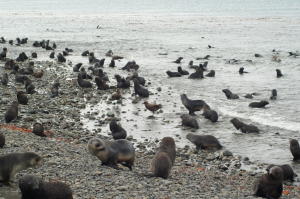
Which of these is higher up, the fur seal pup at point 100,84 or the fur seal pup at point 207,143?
the fur seal pup at point 100,84

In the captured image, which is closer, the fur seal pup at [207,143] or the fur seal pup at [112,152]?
the fur seal pup at [112,152]

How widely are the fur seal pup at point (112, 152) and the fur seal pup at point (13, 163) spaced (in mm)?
1826

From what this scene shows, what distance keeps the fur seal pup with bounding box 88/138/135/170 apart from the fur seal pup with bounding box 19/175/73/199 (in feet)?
9.83

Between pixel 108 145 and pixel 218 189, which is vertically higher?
pixel 108 145

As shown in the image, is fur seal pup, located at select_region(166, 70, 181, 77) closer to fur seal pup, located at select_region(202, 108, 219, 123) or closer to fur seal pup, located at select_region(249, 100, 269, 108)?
fur seal pup, located at select_region(249, 100, 269, 108)

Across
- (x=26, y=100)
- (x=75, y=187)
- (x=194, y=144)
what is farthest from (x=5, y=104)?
(x=75, y=187)

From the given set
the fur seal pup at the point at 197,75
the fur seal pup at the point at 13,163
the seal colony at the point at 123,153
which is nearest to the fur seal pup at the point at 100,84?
the seal colony at the point at 123,153

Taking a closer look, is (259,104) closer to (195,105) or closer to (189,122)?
(195,105)

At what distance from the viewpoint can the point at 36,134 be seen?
48.9 feet

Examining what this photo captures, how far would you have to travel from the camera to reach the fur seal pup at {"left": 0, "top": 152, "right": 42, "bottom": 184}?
30.1ft

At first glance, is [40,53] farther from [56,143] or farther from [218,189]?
[218,189]

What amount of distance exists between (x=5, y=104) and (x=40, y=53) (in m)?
22.9

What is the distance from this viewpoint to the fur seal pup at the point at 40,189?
7973 millimetres

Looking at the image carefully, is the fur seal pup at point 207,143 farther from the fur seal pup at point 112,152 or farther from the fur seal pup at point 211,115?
the fur seal pup at point 112,152
